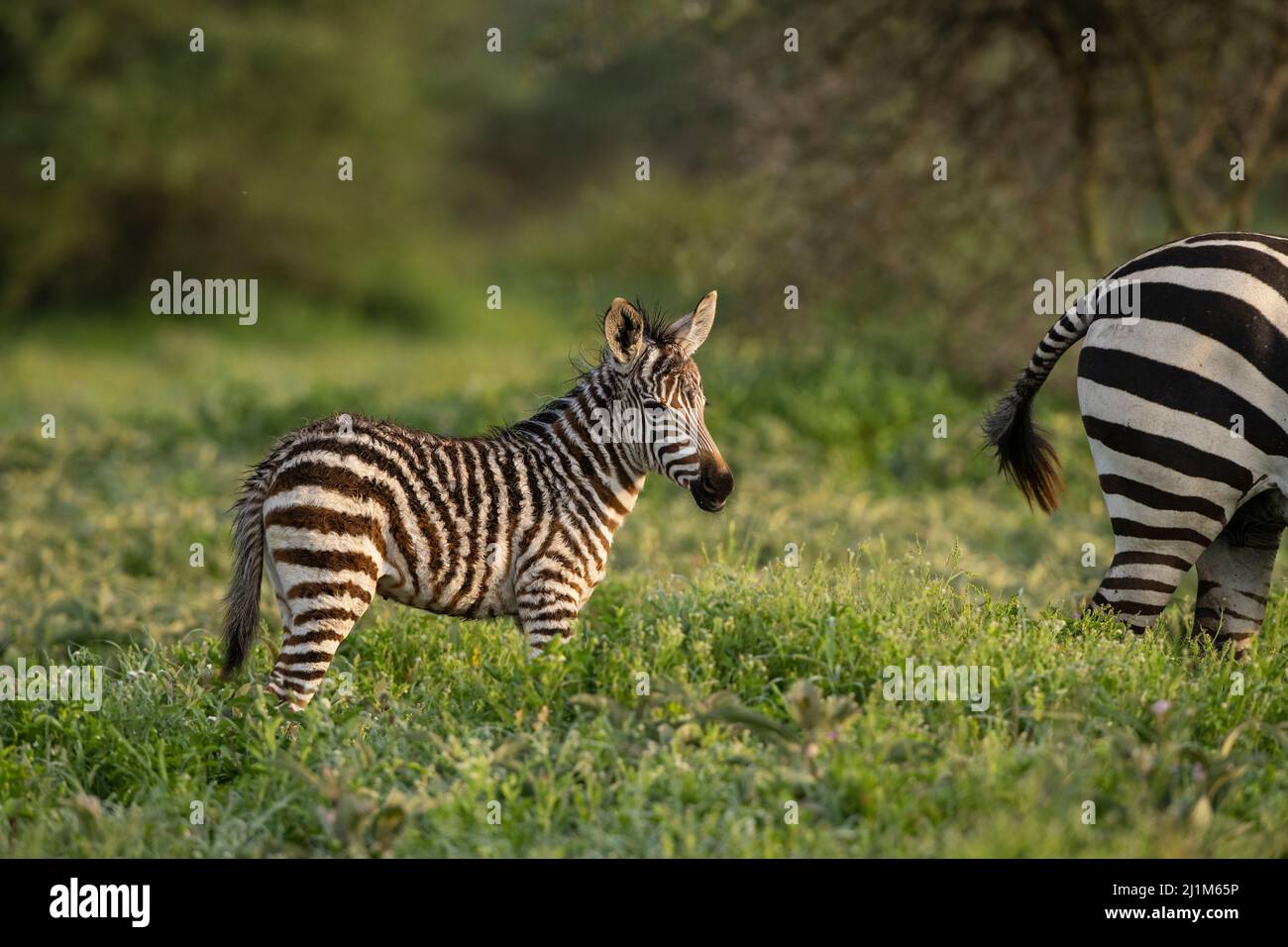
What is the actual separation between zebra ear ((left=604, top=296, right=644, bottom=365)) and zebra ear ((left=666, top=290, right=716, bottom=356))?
163 mm

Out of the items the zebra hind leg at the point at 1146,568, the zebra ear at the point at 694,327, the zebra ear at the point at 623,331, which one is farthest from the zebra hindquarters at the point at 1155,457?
the zebra ear at the point at 623,331

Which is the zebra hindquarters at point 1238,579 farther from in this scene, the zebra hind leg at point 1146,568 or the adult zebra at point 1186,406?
the zebra hind leg at point 1146,568

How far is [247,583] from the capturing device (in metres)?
5.42

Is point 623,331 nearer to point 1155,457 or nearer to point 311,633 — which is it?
point 311,633

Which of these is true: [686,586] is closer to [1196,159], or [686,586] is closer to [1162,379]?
[1162,379]

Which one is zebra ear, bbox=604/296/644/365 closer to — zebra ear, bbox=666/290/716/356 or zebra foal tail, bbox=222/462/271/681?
zebra ear, bbox=666/290/716/356

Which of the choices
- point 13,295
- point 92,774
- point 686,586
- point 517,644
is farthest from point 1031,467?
point 13,295

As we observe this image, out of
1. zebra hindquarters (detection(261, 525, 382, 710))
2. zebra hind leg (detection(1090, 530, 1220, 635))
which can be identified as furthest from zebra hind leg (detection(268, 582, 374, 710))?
zebra hind leg (detection(1090, 530, 1220, 635))

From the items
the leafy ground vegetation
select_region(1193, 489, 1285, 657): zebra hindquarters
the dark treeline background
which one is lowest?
the leafy ground vegetation

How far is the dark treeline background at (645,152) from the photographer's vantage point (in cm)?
1150

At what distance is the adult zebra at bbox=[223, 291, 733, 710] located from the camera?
5.15 m

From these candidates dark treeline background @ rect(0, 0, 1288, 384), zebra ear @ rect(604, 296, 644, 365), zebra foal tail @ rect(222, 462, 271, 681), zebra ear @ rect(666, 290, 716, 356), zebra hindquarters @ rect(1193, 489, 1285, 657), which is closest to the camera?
zebra foal tail @ rect(222, 462, 271, 681)

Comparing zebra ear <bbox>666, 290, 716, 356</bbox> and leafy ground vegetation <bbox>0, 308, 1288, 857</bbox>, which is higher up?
zebra ear <bbox>666, 290, 716, 356</bbox>

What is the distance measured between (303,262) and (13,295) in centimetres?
493
